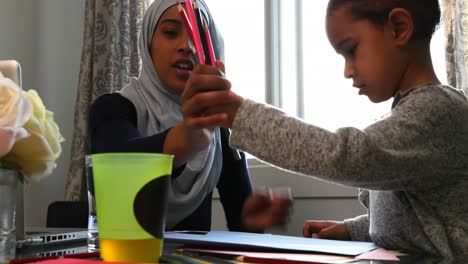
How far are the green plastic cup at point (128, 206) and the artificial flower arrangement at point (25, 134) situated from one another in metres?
0.18

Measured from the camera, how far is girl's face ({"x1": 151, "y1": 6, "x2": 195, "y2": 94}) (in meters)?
1.61

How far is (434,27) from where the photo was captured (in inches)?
39.6

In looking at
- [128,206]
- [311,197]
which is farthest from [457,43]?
[128,206]

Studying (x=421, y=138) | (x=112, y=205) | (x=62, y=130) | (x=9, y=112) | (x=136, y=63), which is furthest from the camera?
(x=62, y=130)

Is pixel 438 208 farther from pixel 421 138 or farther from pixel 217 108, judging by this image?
pixel 217 108

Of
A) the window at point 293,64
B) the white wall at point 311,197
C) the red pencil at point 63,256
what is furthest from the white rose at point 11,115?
the window at point 293,64

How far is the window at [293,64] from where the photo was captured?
2.41 meters

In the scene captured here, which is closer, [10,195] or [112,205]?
[112,205]

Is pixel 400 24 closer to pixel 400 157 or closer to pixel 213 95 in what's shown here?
pixel 400 157

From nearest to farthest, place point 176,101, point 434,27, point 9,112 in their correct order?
1. point 9,112
2. point 434,27
3. point 176,101

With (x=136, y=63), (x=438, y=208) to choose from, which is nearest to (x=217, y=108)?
(x=438, y=208)

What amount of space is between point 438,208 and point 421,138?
125 millimetres

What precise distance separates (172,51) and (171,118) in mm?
196

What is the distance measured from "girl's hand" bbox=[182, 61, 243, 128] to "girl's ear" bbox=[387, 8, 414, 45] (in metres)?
0.33
